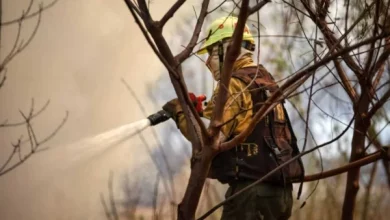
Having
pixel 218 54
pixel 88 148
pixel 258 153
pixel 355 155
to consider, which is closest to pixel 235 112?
pixel 258 153

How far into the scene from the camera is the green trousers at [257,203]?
1.74 metres

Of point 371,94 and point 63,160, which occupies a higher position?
point 63,160

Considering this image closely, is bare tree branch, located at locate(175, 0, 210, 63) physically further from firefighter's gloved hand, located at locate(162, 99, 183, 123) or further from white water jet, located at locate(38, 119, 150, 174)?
white water jet, located at locate(38, 119, 150, 174)

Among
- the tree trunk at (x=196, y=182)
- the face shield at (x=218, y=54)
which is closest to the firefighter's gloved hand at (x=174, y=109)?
the face shield at (x=218, y=54)

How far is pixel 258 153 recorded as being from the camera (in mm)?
1733

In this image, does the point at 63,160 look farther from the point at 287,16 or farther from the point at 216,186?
the point at 287,16

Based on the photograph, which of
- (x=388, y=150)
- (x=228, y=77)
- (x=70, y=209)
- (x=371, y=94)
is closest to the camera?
(x=228, y=77)

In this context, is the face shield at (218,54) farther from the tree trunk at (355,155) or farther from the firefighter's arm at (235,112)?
the tree trunk at (355,155)

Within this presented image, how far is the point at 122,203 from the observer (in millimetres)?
2494

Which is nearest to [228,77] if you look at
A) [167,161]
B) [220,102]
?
[220,102]

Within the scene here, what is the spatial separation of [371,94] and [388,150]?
9.5 inches

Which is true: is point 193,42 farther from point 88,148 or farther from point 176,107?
point 88,148

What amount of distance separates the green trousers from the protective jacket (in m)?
0.03

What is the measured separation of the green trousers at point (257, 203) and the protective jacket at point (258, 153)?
29mm
